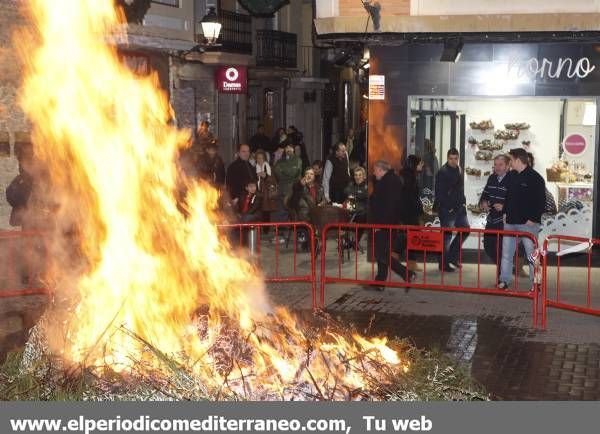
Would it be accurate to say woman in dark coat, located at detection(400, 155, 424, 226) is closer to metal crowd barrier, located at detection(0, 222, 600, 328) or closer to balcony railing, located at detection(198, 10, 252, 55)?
metal crowd barrier, located at detection(0, 222, 600, 328)

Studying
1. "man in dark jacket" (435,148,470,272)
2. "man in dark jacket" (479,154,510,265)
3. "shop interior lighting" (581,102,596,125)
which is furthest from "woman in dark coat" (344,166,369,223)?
"shop interior lighting" (581,102,596,125)

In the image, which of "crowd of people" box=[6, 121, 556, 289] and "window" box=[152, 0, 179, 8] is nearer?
"crowd of people" box=[6, 121, 556, 289]

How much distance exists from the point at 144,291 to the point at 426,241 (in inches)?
211

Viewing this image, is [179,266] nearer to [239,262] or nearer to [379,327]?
[239,262]

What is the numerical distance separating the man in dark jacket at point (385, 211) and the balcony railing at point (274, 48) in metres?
17.9

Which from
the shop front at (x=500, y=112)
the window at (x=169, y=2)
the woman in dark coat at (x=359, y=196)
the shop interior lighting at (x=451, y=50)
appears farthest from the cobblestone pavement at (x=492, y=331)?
the window at (x=169, y=2)

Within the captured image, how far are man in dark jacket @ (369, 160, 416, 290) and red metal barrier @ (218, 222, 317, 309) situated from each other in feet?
2.89

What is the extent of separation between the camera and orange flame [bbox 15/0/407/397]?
7.83 meters

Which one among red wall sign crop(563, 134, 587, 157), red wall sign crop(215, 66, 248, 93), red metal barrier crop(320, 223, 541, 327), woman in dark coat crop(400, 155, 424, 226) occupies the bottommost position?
red metal barrier crop(320, 223, 541, 327)

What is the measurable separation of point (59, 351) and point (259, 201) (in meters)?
8.42

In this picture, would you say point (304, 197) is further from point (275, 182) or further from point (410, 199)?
point (410, 199)

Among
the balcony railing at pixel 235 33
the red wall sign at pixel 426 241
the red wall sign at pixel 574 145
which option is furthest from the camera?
the balcony railing at pixel 235 33

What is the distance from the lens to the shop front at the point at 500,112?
610 inches

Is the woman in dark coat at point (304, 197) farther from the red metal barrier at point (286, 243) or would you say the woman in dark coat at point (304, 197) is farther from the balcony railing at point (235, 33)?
the balcony railing at point (235, 33)
